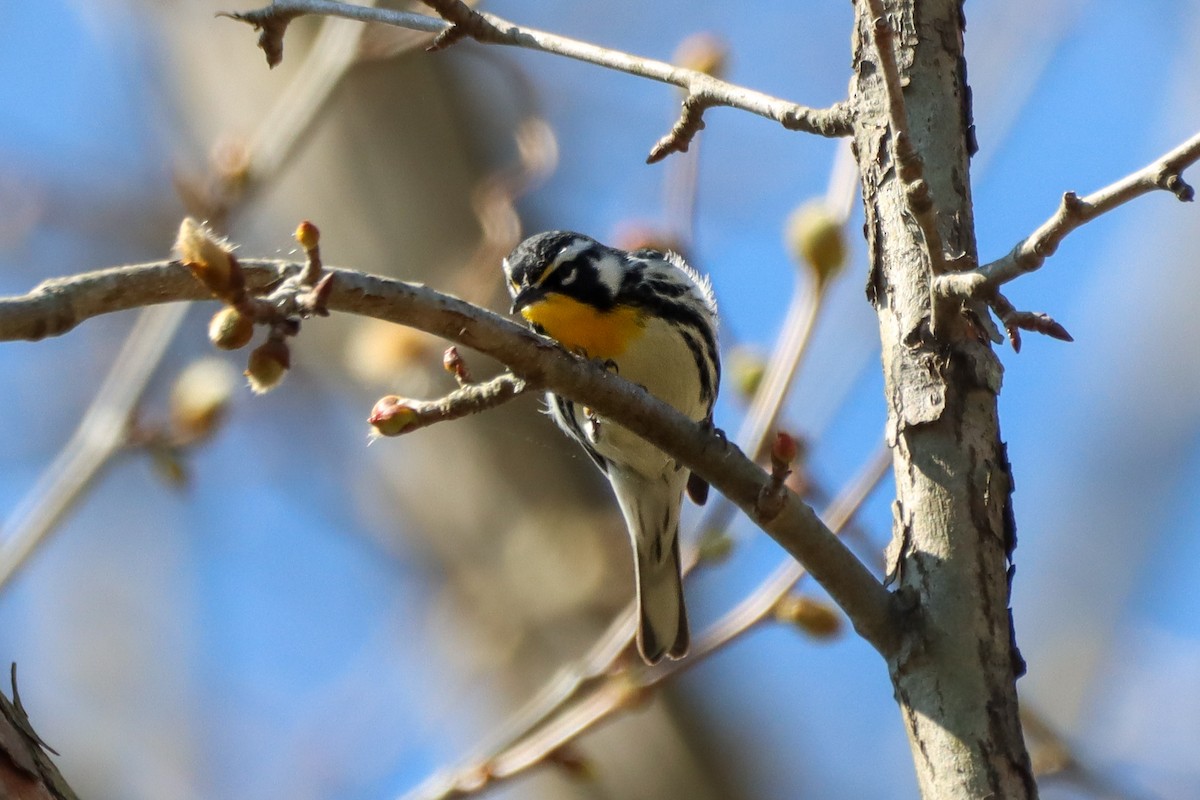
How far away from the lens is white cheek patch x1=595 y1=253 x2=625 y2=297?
3.73 m

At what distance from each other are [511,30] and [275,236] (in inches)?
136

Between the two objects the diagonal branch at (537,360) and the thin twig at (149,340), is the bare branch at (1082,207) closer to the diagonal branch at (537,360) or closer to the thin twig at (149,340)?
the diagonal branch at (537,360)

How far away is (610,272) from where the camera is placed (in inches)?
150

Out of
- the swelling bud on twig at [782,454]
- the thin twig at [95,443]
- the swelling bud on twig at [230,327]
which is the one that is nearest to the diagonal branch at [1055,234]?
the swelling bud on twig at [782,454]

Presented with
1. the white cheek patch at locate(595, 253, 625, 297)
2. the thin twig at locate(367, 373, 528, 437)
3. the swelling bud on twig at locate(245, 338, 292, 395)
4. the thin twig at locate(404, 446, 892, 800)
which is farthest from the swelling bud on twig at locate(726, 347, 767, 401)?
the swelling bud on twig at locate(245, 338, 292, 395)

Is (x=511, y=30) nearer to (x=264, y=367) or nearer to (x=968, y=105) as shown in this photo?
(x=968, y=105)

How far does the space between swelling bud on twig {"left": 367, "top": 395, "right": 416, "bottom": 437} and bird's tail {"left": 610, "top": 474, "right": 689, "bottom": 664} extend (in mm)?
1785

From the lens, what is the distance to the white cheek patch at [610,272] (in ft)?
12.2

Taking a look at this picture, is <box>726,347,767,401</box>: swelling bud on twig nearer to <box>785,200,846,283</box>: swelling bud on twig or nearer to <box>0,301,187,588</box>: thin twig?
<box>785,200,846,283</box>: swelling bud on twig

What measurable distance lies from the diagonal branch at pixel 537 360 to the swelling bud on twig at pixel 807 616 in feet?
2.17

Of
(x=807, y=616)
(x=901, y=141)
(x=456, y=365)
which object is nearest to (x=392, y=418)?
(x=456, y=365)

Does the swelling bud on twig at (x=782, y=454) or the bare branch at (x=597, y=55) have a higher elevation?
the bare branch at (x=597, y=55)

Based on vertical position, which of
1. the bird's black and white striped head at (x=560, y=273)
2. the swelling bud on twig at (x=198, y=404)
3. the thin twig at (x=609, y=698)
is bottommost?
the thin twig at (x=609, y=698)

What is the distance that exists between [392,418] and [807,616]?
1.09m
